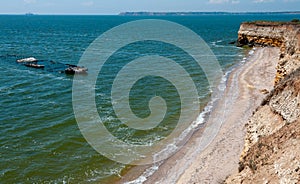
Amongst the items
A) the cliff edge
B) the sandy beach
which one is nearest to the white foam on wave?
the sandy beach

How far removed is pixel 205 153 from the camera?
2395cm

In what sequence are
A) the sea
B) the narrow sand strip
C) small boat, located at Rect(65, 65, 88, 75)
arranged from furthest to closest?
small boat, located at Rect(65, 65, 88, 75), the sea, the narrow sand strip

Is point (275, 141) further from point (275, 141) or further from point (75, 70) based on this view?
point (75, 70)

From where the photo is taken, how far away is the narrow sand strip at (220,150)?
20.9 metres

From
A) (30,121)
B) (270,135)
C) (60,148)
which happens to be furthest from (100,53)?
(270,135)

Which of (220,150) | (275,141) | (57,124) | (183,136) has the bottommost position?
(183,136)

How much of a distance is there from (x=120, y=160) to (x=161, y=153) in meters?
3.38

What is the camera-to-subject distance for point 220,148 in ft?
80.1

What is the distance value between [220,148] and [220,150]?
38 cm

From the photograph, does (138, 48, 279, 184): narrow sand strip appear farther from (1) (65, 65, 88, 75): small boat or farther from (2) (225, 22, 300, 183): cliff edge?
(1) (65, 65, 88, 75): small boat

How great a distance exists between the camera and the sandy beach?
68.7 ft

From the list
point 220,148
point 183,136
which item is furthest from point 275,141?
point 183,136

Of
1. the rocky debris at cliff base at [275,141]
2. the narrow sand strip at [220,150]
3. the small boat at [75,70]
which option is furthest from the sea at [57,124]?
the rocky debris at cliff base at [275,141]

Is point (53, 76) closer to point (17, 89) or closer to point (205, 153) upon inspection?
point (17, 89)
